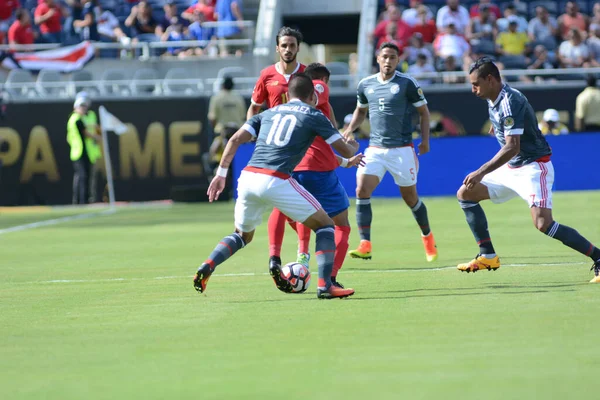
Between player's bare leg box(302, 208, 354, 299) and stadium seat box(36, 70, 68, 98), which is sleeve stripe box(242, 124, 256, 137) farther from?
stadium seat box(36, 70, 68, 98)

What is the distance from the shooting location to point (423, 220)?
12.6m

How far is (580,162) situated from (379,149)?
1238 centimetres

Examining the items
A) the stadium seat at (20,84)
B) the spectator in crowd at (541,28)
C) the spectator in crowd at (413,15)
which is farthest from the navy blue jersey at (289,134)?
the spectator in crowd at (541,28)

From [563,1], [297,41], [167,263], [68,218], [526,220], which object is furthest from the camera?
[563,1]

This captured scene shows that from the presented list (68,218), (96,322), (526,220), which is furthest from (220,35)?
(96,322)

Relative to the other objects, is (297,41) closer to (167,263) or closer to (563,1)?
(167,263)

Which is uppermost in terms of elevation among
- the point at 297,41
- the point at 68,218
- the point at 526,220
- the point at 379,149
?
the point at 297,41

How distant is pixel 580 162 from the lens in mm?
24141

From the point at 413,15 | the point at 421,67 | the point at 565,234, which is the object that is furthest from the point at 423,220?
the point at 413,15

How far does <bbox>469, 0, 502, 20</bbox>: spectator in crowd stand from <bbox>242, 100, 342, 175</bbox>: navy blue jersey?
20.3 m

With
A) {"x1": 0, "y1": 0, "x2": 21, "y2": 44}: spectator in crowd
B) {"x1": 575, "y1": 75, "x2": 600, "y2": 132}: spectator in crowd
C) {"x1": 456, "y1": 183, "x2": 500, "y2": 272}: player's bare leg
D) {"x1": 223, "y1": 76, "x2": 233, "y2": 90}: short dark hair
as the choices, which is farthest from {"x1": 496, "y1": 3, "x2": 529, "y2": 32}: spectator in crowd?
{"x1": 456, "y1": 183, "x2": 500, "y2": 272}: player's bare leg

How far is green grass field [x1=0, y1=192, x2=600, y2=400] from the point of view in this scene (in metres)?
5.87

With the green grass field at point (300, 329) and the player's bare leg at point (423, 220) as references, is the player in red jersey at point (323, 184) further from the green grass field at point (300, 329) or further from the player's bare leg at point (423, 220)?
the player's bare leg at point (423, 220)

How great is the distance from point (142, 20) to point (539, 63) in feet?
32.7
